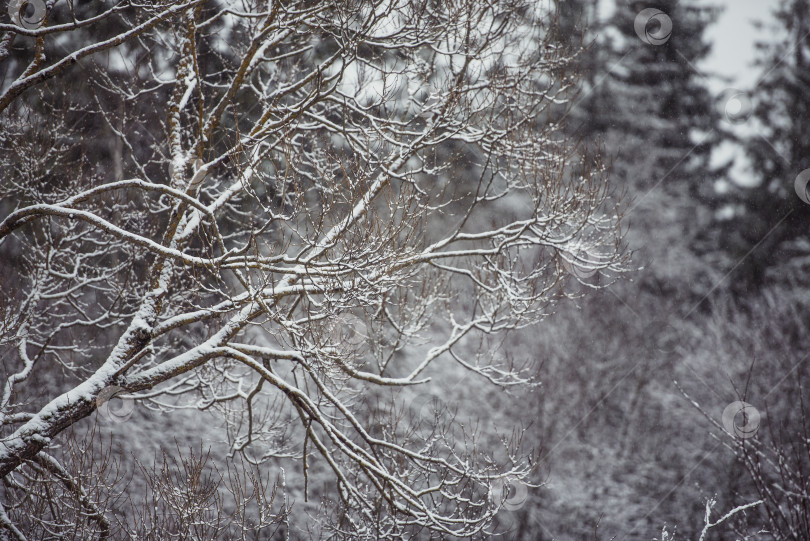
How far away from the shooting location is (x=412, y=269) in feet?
20.3

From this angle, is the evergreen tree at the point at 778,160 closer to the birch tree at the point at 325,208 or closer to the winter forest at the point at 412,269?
the winter forest at the point at 412,269

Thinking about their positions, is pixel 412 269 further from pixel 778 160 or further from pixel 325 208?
pixel 778 160

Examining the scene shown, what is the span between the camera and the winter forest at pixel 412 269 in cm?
504

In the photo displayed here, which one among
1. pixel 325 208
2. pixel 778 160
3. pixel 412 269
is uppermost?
pixel 778 160

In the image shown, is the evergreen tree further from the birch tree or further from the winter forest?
the birch tree

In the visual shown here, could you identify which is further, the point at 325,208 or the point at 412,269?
the point at 412,269

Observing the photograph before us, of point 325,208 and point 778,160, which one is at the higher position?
point 778,160

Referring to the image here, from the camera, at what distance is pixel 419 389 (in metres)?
15.5

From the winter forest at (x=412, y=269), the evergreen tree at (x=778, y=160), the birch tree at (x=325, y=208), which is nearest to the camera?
the birch tree at (x=325, y=208)

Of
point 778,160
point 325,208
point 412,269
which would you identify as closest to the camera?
point 325,208

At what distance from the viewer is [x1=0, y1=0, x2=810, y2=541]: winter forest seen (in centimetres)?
504

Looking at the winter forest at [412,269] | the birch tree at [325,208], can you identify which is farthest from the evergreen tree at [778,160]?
the birch tree at [325,208]

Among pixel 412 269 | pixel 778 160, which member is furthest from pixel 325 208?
pixel 778 160

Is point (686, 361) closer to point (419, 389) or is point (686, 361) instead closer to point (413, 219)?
point (419, 389)
